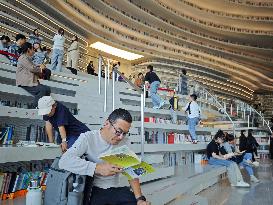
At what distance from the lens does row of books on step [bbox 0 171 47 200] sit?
3.12 metres

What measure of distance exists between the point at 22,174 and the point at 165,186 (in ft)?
6.29

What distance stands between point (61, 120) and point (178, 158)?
481cm

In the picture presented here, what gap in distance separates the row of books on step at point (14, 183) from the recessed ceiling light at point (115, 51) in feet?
73.2

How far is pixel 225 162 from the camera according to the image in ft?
23.3

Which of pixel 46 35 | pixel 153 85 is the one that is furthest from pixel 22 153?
pixel 46 35

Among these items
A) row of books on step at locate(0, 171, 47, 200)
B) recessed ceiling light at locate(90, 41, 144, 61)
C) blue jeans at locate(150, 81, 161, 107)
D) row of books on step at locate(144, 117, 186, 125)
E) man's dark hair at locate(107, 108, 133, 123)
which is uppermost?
recessed ceiling light at locate(90, 41, 144, 61)

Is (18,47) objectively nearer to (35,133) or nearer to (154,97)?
(154,97)

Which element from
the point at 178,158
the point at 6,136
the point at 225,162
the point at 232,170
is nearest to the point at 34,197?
the point at 6,136

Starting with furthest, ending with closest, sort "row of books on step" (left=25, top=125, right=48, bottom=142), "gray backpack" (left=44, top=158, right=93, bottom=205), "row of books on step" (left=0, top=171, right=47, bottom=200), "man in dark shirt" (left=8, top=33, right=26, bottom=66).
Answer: "man in dark shirt" (left=8, top=33, right=26, bottom=66), "row of books on step" (left=25, top=125, right=48, bottom=142), "row of books on step" (left=0, top=171, right=47, bottom=200), "gray backpack" (left=44, top=158, right=93, bottom=205)

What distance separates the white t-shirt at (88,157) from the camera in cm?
225

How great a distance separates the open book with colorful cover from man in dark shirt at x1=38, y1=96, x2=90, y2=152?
4.19 feet

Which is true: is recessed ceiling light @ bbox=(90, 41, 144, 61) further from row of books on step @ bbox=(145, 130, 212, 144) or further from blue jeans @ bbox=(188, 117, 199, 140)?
blue jeans @ bbox=(188, 117, 199, 140)

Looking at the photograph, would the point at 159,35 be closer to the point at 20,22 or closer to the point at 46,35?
the point at 46,35

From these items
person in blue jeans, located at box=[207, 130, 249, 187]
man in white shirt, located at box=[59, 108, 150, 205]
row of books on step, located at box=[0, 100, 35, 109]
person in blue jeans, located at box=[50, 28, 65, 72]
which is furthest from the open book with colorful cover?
person in blue jeans, located at box=[50, 28, 65, 72]
